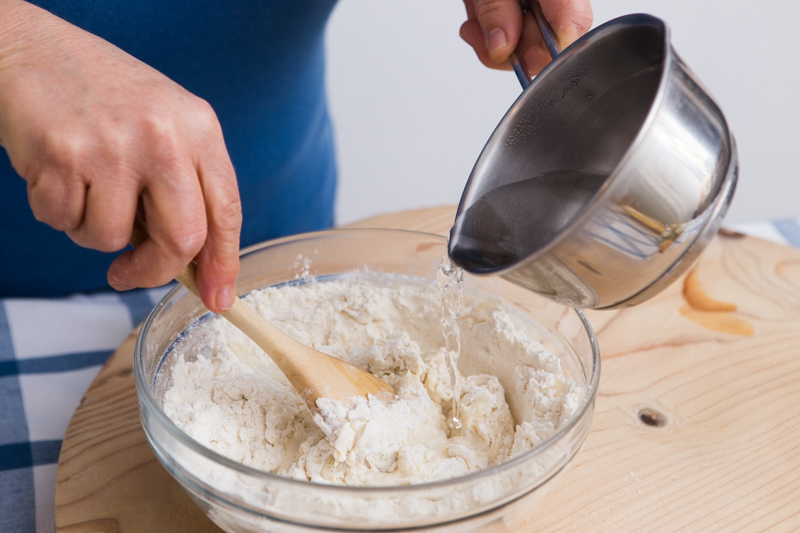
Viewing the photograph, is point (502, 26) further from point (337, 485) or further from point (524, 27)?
point (337, 485)

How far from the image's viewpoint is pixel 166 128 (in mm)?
677

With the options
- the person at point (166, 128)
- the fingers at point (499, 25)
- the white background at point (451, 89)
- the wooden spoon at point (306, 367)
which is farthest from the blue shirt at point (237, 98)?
the white background at point (451, 89)

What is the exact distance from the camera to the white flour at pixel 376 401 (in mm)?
881

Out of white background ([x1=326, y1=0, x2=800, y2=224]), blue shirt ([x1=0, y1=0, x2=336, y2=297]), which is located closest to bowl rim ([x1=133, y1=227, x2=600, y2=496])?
blue shirt ([x1=0, y1=0, x2=336, y2=297])

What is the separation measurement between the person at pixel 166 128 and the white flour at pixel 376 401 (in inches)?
7.7

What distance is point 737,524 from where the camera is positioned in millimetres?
881

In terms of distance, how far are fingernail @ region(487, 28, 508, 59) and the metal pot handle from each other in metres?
0.03

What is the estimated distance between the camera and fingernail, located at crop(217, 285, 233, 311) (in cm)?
83

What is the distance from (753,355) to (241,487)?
903mm

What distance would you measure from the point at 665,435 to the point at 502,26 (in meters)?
0.66

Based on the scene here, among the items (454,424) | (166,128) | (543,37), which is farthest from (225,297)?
(543,37)

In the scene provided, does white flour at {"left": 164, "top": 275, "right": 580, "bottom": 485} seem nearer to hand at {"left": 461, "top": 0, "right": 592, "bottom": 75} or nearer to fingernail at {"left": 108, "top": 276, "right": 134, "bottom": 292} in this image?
fingernail at {"left": 108, "top": 276, "right": 134, "bottom": 292}

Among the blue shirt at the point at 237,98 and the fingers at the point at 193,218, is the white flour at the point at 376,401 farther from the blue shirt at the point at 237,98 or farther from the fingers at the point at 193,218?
the blue shirt at the point at 237,98

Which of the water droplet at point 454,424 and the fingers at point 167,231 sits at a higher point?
the fingers at point 167,231
